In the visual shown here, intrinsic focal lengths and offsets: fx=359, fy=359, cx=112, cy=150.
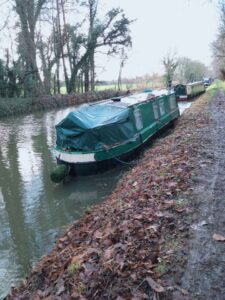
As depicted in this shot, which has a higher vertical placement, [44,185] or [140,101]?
[140,101]

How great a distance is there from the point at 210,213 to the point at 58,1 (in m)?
32.5

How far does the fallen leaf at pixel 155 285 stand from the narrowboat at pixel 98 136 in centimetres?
679

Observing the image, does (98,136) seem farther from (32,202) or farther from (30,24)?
(30,24)

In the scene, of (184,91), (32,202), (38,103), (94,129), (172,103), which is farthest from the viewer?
(184,91)

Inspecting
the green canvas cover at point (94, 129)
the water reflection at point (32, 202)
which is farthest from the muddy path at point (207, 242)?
the green canvas cover at point (94, 129)

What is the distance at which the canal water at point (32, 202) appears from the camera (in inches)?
236

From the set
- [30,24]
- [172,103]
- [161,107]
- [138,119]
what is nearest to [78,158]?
[138,119]

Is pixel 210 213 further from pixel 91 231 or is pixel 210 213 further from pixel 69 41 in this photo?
pixel 69 41

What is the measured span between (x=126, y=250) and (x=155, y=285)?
77cm

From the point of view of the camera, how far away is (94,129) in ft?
33.8

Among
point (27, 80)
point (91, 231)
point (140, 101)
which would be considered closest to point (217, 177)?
point (91, 231)

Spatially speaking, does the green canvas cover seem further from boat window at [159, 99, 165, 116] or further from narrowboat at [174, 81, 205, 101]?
narrowboat at [174, 81, 205, 101]

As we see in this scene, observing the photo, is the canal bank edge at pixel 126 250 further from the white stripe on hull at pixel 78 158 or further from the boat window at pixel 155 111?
the boat window at pixel 155 111

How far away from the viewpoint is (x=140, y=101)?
43.9 ft
